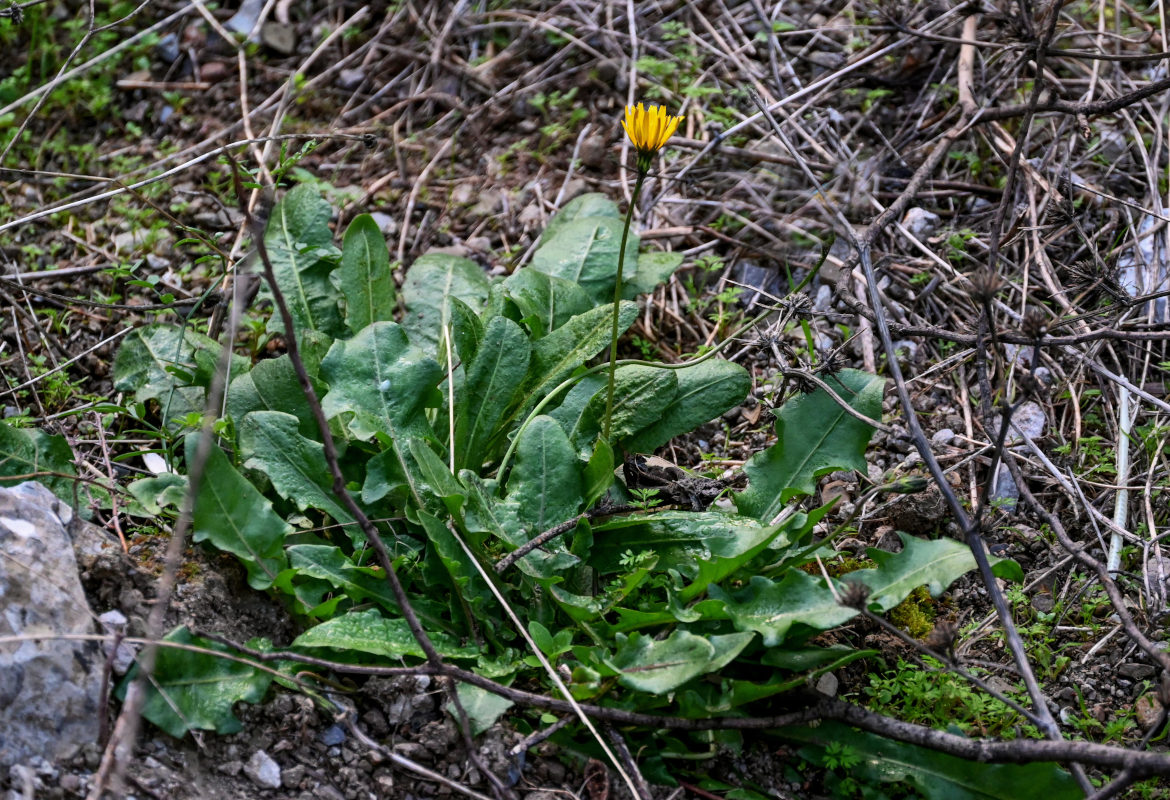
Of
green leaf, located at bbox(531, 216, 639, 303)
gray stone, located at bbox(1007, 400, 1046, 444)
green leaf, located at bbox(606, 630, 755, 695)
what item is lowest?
gray stone, located at bbox(1007, 400, 1046, 444)

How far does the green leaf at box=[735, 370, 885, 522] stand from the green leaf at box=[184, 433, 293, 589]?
117cm

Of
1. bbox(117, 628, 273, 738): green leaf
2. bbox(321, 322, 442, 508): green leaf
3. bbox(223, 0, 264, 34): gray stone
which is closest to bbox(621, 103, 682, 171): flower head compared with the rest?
bbox(321, 322, 442, 508): green leaf

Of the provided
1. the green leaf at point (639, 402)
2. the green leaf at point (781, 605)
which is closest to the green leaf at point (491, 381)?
the green leaf at point (639, 402)

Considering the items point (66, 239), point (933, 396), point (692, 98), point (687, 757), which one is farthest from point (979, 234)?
point (66, 239)

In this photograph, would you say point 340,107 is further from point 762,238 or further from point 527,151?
point 762,238

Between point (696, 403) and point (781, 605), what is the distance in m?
0.72

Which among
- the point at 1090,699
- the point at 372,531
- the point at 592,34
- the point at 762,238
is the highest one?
the point at 592,34

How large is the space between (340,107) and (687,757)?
328cm

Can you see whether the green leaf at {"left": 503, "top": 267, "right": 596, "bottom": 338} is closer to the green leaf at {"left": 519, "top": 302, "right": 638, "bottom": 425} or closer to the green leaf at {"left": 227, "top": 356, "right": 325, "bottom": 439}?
the green leaf at {"left": 519, "top": 302, "right": 638, "bottom": 425}

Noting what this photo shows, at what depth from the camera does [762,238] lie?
3.57m

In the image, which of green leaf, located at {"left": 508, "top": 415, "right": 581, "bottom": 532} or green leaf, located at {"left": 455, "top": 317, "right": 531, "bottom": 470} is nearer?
green leaf, located at {"left": 508, "top": 415, "right": 581, "bottom": 532}

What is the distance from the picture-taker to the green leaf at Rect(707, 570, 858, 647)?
6.76 feet

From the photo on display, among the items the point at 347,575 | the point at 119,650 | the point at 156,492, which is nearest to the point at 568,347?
the point at 347,575

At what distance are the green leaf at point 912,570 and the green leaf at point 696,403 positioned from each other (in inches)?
24.9
